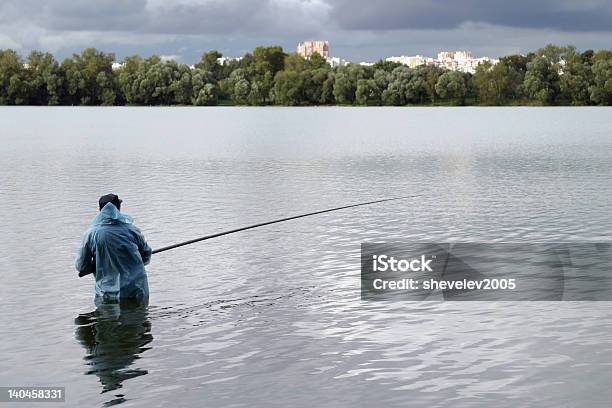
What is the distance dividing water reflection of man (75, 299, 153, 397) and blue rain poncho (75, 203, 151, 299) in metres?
0.42

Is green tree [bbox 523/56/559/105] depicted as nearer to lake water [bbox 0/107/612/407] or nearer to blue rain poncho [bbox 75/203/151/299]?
lake water [bbox 0/107/612/407]

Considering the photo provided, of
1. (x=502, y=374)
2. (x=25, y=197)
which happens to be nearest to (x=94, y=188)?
(x=25, y=197)

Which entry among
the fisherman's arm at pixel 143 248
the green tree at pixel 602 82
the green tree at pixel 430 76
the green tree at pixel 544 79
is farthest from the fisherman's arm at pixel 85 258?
the green tree at pixel 430 76

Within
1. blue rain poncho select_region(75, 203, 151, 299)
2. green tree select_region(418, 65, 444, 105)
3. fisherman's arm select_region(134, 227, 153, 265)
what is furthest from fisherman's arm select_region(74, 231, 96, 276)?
green tree select_region(418, 65, 444, 105)

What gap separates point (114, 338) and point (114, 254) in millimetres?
1813

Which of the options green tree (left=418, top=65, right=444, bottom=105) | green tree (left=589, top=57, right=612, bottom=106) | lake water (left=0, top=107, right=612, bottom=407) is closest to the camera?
lake water (left=0, top=107, right=612, bottom=407)

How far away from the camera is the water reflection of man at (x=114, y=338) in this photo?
1467cm

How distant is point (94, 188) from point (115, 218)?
90.2 ft

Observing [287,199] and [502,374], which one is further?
[287,199]

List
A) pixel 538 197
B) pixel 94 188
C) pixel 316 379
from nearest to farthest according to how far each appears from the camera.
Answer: pixel 316 379 → pixel 538 197 → pixel 94 188

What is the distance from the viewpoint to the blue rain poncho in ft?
58.3

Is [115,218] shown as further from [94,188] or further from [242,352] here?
[94,188]

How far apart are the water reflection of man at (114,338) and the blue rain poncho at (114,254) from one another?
0.42 meters

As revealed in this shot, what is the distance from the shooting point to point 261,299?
1983 centimetres
